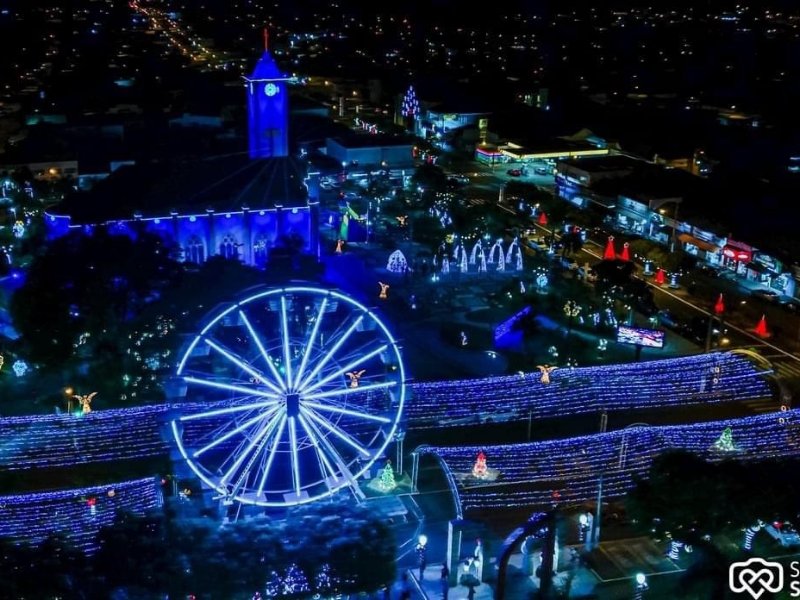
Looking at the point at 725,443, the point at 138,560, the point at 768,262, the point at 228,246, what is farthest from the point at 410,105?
the point at 138,560

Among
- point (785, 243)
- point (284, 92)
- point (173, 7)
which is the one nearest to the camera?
point (785, 243)

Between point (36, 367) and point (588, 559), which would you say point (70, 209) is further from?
point (588, 559)

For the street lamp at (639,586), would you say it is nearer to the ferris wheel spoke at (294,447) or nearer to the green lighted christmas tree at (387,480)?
the green lighted christmas tree at (387,480)

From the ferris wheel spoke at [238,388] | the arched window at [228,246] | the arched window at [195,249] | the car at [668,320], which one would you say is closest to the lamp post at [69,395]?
the ferris wheel spoke at [238,388]

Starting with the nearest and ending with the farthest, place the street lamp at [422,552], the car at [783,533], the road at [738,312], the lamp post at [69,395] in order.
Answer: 1. the street lamp at [422,552]
2. the car at [783,533]
3. the lamp post at [69,395]
4. the road at [738,312]

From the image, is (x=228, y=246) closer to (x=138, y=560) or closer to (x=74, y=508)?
(x=74, y=508)

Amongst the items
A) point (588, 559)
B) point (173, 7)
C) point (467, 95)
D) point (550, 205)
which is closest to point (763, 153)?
point (550, 205)
